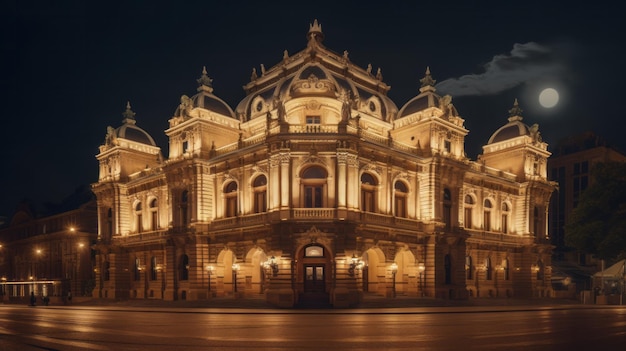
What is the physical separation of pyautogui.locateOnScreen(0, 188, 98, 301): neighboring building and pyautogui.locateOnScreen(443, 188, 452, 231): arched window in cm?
4483

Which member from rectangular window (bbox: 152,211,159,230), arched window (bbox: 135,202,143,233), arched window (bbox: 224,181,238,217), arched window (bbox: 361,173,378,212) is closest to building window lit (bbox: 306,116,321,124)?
arched window (bbox: 361,173,378,212)

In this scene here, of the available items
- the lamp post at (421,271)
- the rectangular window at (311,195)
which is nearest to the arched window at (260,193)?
the rectangular window at (311,195)

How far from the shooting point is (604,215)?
4859 centimetres

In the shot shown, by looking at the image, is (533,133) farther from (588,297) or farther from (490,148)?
(588,297)

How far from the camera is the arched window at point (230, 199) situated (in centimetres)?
4816

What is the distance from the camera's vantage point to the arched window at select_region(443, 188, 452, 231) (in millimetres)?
51125

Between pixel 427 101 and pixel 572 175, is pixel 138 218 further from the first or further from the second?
pixel 572 175

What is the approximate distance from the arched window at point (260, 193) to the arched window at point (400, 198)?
1190 centimetres

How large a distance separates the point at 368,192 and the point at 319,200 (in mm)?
5076

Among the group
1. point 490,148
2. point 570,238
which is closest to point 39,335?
point 570,238

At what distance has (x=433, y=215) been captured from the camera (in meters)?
48.2

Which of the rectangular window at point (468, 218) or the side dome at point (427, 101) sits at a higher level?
the side dome at point (427, 101)

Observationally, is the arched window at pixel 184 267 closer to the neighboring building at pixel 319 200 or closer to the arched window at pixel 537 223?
the neighboring building at pixel 319 200

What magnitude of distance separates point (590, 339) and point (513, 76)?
143 m
